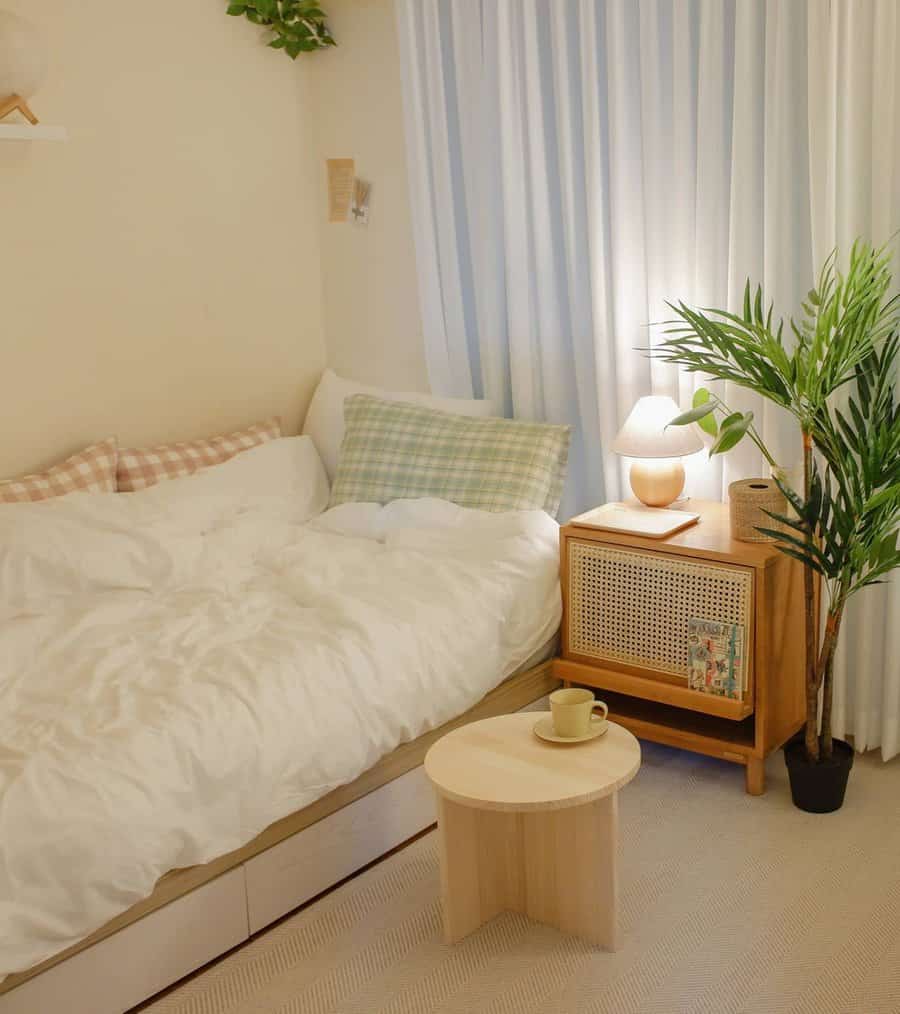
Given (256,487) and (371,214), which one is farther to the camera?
(371,214)

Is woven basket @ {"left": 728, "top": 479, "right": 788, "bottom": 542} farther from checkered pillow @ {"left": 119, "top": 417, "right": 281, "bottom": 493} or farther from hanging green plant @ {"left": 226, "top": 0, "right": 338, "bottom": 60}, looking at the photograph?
hanging green plant @ {"left": 226, "top": 0, "right": 338, "bottom": 60}

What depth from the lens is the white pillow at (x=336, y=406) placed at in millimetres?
3426

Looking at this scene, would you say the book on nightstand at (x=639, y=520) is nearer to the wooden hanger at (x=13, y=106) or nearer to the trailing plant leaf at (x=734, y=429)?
the trailing plant leaf at (x=734, y=429)

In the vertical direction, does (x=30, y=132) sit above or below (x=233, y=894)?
above

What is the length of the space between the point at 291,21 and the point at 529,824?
2.61 metres

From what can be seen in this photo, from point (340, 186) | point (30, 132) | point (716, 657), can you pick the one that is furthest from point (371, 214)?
point (716, 657)

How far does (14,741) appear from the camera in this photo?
2.05m

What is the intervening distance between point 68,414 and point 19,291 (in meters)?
0.36

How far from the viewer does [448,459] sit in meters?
3.24

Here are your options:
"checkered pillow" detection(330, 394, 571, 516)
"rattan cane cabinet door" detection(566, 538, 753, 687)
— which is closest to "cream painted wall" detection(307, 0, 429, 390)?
"checkered pillow" detection(330, 394, 571, 516)

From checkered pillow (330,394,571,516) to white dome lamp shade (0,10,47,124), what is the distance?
122 centimetres

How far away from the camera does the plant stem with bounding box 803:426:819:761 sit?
2.53m

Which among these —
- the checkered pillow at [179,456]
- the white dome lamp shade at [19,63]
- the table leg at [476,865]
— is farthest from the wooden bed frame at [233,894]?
the white dome lamp shade at [19,63]

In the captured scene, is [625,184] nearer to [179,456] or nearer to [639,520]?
[639,520]
